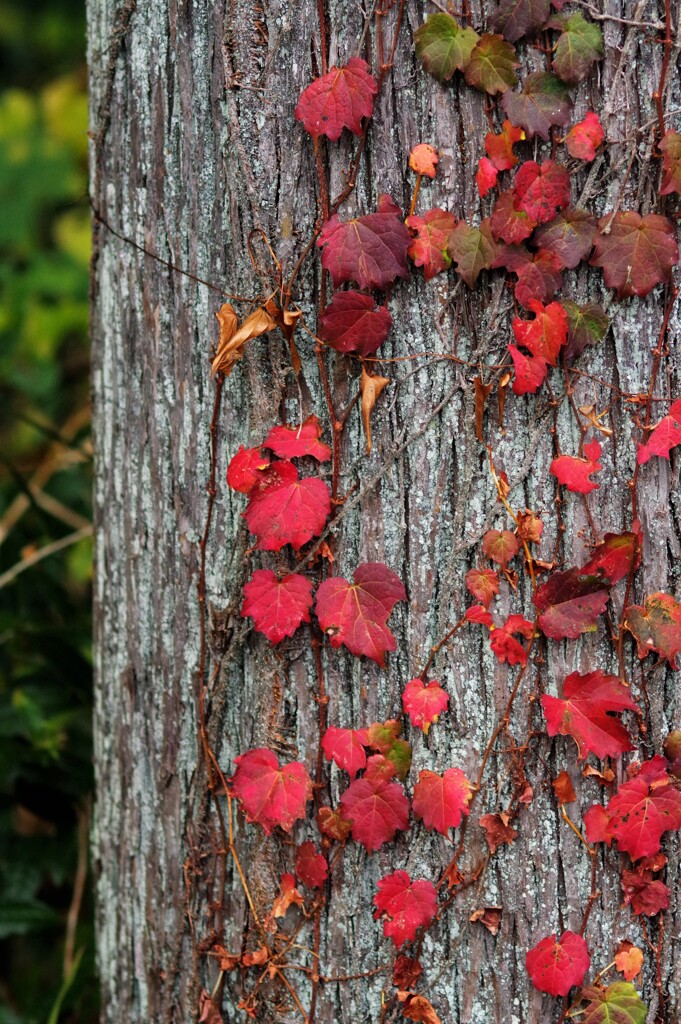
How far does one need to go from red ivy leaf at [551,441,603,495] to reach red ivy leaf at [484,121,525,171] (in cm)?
43

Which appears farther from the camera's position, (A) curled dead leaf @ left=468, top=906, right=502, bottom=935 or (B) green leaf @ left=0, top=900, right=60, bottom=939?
(B) green leaf @ left=0, top=900, right=60, bottom=939

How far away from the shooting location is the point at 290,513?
126 centimetres

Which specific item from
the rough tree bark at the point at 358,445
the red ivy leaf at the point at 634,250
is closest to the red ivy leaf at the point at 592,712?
the rough tree bark at the point at 358,445

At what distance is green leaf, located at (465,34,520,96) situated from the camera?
1.16 meters

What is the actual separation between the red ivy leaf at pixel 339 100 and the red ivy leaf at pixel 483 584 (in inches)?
26.7

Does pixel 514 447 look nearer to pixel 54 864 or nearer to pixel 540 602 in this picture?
pixel 540 602

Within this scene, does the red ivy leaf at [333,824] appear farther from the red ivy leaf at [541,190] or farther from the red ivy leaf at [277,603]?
the red ivy leaf at [541,190]

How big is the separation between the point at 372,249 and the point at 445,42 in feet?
1.01

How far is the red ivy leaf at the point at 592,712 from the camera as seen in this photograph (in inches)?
A: 47.9

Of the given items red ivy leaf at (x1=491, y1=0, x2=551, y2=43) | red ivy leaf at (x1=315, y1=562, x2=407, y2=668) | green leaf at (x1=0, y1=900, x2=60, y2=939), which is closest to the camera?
red ivy leaf at (x1=491, y1=0, x2=551, y2=43)

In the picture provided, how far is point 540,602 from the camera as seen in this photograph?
123 centimetres

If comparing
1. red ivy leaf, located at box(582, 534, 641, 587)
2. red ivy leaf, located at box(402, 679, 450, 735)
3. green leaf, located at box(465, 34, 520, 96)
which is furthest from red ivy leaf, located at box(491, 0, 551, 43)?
red ivy leaf, located at box(402, 679, 450, 735)

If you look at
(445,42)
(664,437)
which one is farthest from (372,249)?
(664,437)

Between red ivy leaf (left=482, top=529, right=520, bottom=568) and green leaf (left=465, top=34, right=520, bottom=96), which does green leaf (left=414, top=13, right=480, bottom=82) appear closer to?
green leaf (left=465, top=34, right=520, bottom=96)
